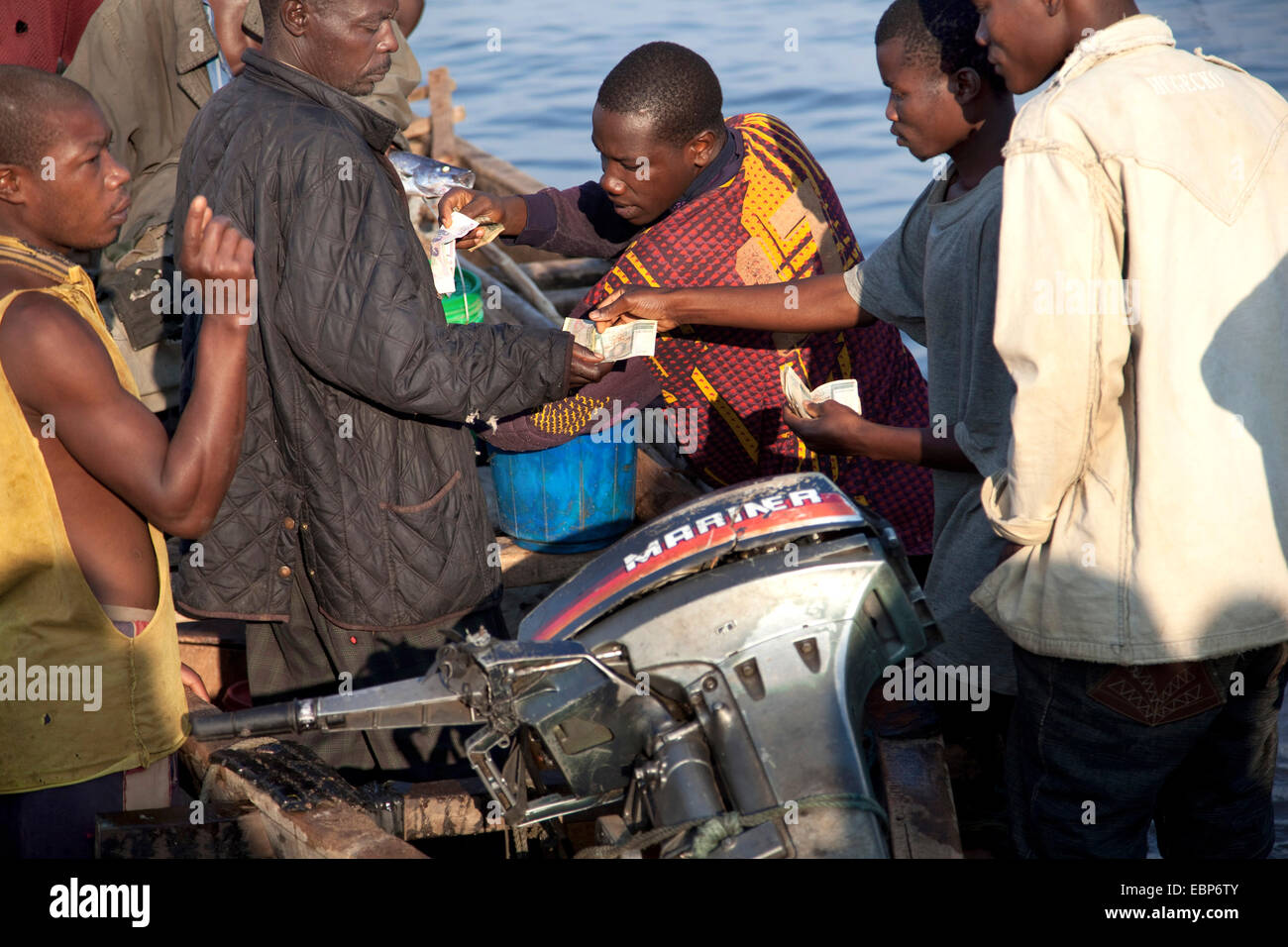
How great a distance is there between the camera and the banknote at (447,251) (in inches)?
136

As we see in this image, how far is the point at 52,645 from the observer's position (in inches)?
87.3

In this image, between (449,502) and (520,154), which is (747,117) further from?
(520,154)

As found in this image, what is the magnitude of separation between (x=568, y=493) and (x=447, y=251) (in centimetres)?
77

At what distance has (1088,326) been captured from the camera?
6.81 feet

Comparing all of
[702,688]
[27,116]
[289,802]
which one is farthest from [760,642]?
[27,116]

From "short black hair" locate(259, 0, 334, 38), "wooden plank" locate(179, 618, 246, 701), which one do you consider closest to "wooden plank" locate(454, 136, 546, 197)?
"wooden plank" locate(179, 618, 246, 701)

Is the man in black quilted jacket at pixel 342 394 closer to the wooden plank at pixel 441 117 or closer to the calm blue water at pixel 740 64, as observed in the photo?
the wooden plank at pixel 441 117

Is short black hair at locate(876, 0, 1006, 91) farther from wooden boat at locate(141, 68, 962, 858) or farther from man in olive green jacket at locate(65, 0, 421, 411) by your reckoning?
man in olive green jacket at locate(65, 0, 421, 411)

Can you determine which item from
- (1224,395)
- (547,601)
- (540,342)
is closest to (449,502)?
(540,342)

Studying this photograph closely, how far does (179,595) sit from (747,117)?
1.90m

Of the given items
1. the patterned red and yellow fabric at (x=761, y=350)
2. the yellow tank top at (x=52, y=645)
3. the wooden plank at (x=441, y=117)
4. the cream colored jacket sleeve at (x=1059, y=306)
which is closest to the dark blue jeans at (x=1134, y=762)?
the cream colored jacket sleeve at (x=1059, y=306)

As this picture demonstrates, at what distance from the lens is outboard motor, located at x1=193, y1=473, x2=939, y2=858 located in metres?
2.08

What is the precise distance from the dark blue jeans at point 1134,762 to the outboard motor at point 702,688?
0.96 ft

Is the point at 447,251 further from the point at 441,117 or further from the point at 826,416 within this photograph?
the point at 441,117
